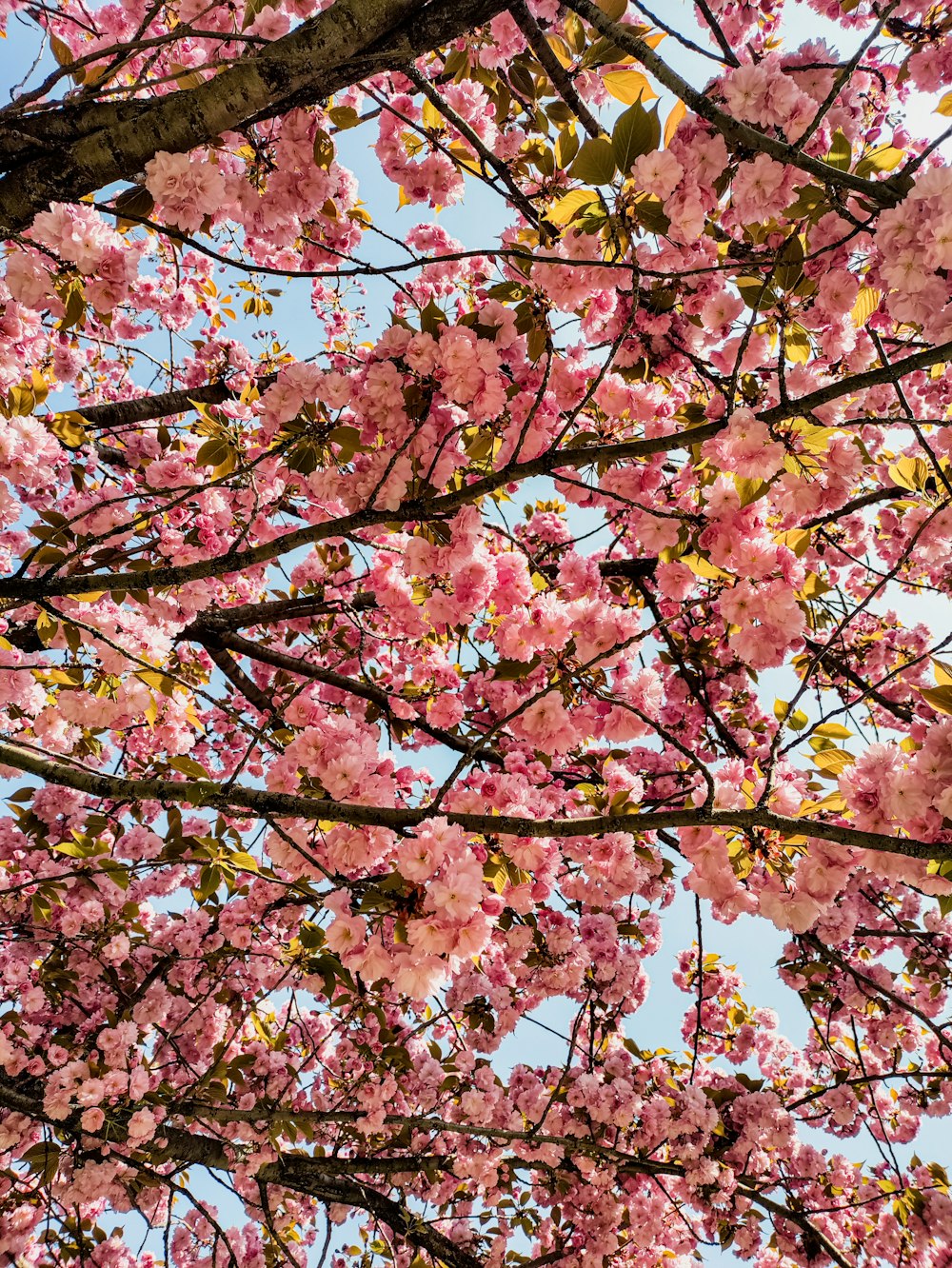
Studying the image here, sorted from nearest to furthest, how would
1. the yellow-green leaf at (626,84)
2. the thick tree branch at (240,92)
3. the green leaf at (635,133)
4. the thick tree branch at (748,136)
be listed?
the thick tree branch at (748,136) < the green leaf at (635,133) < the thick tree branch at (240,92) < the yellow-green leaf at (626,84)

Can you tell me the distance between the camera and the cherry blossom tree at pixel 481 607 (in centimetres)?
189

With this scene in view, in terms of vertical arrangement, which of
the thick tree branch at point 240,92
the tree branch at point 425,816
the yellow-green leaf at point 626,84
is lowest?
the tree branch at point 425,816

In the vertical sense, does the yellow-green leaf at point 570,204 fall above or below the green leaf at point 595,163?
above

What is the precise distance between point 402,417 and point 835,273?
4.54 ft

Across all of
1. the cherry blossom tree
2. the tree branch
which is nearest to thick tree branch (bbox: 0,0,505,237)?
the cherry blossom tree

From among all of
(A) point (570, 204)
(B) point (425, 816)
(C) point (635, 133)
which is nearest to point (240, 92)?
(A) point (570, 204)

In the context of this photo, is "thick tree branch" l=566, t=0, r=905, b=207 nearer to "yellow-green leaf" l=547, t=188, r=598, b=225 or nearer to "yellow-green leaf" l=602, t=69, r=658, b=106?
"yellow-green leaf" l=547, t=188, r=598, b=225

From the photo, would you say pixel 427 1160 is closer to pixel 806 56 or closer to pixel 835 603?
pixel 835 603

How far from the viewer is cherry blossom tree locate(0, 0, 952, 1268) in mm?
1886

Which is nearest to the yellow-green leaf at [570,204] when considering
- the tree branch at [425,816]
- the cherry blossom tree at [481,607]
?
the cherry blossom tree at [481,607]

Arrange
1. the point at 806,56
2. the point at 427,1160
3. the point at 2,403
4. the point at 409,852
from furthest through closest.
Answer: the point at 427,1160, the point at 2,403, the point at 806,56, the point at 409,852

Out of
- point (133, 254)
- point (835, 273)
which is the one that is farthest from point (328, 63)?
point (835, 273)

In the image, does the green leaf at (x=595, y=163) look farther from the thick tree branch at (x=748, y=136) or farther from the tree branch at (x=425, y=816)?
the tree branch at (x=425, y=816)

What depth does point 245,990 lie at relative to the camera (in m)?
4.37
